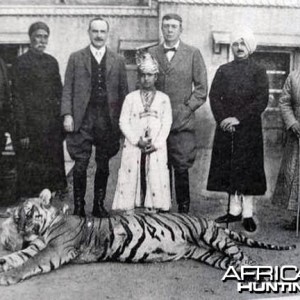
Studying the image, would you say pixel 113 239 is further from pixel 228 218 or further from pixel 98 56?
pixel 98 56

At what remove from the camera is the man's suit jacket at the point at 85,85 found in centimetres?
252

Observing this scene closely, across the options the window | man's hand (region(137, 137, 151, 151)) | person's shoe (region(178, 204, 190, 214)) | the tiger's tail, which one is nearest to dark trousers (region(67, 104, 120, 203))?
man's hand (region(137, 137, 151, 151))

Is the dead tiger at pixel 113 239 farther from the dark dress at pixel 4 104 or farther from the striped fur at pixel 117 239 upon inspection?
the dark dress at pixel 4 104

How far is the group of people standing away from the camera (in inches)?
100

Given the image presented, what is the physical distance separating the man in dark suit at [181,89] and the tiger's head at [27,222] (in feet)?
2.00

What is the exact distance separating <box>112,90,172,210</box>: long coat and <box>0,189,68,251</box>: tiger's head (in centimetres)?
34

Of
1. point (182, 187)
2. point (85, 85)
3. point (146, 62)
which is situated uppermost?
point (146, 62)

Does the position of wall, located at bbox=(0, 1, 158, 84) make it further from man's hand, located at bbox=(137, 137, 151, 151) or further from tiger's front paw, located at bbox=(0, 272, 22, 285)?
tiger's front paw, located at bbox=(0, 272, 22, 285)

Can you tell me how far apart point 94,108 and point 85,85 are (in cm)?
11

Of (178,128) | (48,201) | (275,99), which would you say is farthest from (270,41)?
(48,201)

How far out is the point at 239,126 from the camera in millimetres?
2633

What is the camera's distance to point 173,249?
94.3 inches

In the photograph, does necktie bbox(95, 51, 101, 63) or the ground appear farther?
necktie bbox(95, 51, 101, 63)

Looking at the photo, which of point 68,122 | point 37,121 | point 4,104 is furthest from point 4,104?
point 68,122
